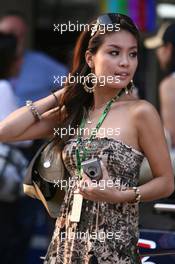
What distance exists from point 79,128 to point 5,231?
2638 millimetres

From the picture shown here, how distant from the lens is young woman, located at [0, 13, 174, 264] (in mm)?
2941

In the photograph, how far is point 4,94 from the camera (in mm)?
5438

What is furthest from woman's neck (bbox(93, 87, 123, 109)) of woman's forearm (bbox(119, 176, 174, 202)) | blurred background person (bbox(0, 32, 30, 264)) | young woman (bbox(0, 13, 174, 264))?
blurred background person (bbox(0, 32, 30, 264))

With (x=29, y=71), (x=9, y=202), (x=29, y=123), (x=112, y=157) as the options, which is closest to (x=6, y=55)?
(x=29, y=71)

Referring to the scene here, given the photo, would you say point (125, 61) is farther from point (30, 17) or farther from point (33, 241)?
point (30, 17)

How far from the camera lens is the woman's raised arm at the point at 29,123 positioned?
326cm

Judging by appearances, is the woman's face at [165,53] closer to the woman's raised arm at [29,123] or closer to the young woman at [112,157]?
the woman's raised arm at [29,123]

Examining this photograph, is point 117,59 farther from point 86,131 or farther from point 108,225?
point 108,225

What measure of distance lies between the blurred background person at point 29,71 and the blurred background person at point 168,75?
0.84m

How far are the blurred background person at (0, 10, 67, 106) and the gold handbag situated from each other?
281cm

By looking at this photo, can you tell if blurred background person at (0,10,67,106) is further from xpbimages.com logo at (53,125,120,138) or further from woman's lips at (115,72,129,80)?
woman's lips at (115,72,129,80)

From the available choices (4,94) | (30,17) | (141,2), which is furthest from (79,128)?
(30,17)

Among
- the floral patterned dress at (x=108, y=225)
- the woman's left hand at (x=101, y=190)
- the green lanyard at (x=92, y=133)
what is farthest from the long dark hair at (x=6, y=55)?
the woman's left hand at (x=101, y=190)

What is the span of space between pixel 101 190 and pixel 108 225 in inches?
6.6
